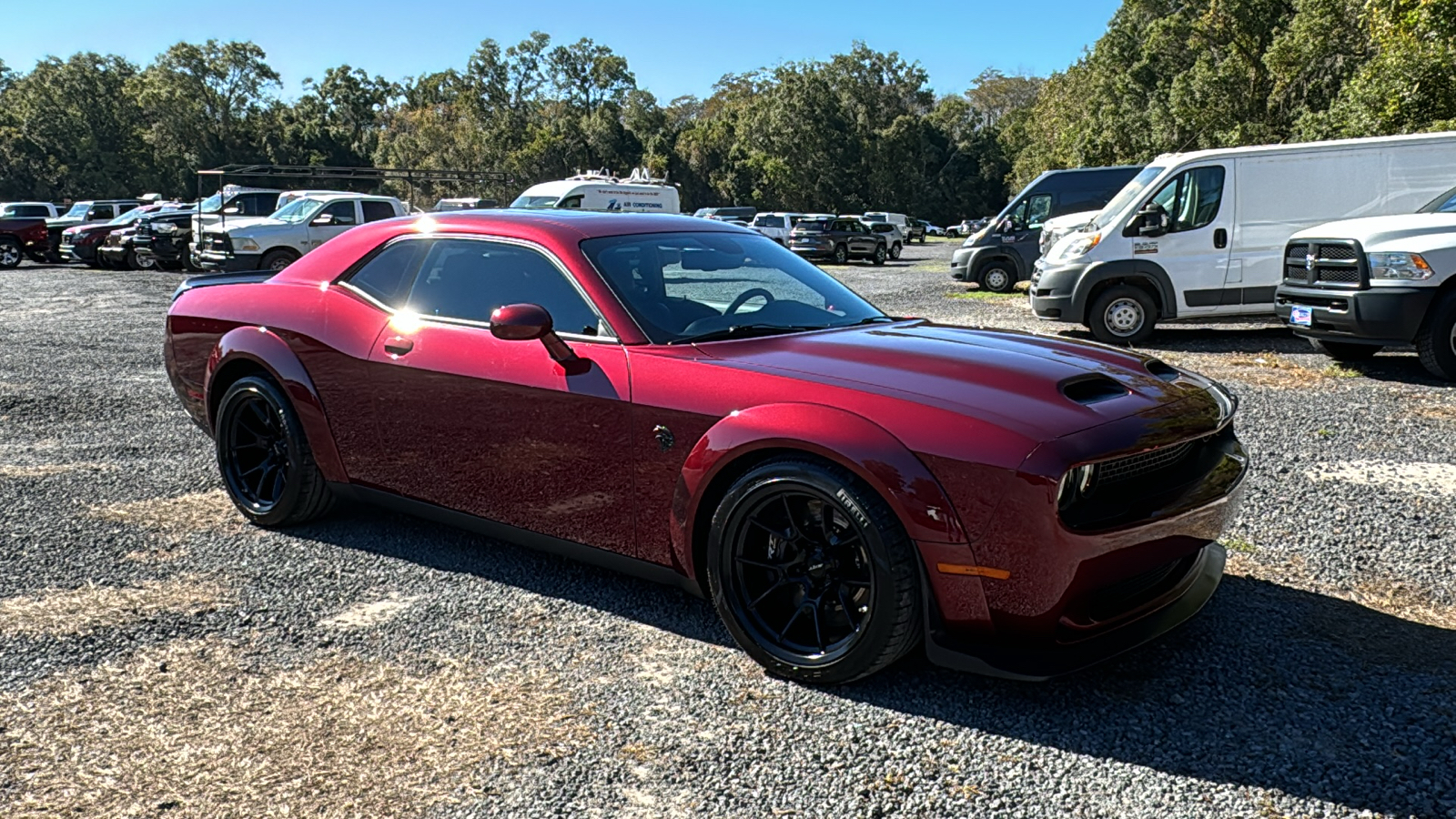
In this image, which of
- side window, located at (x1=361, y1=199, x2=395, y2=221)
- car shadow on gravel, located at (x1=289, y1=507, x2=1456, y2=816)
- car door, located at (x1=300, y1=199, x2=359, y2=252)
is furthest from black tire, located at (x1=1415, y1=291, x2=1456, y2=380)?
side window, located at (x1=361, y1=199, x2=395, y2=221)

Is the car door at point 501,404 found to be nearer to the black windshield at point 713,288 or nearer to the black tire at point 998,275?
the black windshield at point 713,288

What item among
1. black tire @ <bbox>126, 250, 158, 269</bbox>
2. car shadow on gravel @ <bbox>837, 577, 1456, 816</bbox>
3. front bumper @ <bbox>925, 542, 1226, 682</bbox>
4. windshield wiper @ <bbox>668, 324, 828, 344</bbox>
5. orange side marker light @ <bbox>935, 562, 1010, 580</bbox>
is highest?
windshield wiper @ <bbox>668, 324, 828, 344</bbox>

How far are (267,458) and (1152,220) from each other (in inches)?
382

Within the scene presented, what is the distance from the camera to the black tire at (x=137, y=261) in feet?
82.2

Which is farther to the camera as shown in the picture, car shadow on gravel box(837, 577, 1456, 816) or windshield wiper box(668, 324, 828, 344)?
windshield wiper box(668, 324, 828, 344)

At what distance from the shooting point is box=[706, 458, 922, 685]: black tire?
3.07 metres

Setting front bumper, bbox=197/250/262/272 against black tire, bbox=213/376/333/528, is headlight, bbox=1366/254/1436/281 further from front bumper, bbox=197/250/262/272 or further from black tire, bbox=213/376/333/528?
front bumper, bbox=197/250/262/272

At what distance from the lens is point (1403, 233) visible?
879 centimetres

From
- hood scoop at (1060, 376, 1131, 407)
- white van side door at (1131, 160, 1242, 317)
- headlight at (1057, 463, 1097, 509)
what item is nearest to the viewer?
headlight at (1057, 463, 1097, 509)

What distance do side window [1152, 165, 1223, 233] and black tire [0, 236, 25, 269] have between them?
1036 inches

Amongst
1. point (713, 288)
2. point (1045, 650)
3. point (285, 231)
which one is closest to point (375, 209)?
point (285, 231)

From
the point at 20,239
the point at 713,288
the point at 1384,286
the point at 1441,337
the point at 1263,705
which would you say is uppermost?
the point at 20,239

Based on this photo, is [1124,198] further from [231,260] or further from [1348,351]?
[231,260]

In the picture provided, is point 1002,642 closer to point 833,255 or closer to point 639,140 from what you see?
point 833,255
